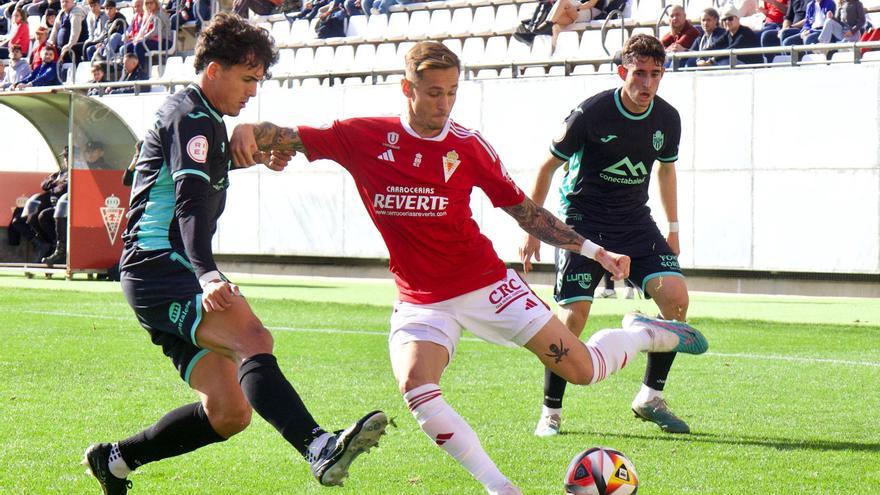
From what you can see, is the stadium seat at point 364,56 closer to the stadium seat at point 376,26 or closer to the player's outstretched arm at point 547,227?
the stadium seat at point 376,26

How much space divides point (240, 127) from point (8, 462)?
A: 2230 mm

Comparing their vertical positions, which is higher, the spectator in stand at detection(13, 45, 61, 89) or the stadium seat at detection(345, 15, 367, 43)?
the stadium seat at detection(345, 15, 367, 43)

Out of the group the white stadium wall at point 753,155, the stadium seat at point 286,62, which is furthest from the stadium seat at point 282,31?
the white stadium wall at point 753,155

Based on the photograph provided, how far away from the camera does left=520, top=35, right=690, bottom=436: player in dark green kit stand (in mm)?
7688

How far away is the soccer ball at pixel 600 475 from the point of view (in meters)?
5.50

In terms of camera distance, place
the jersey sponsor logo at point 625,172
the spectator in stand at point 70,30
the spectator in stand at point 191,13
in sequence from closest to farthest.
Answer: the jersey sponsor logo at point 625,172
the spectator in stand at point 191,13
the spectator in stand at point 70,30

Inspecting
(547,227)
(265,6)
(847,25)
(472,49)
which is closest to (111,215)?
(472,49)

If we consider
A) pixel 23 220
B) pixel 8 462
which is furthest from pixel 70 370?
pixel 23 220

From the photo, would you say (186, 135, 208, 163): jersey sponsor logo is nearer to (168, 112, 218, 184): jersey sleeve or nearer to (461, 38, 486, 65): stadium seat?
(168, 112, 218, 184): jersey sleeve

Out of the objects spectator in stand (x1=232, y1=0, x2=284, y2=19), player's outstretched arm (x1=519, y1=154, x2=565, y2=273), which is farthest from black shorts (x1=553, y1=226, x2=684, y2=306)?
spectator in stand (x1=232, y1=0, x2=284, y2=19)

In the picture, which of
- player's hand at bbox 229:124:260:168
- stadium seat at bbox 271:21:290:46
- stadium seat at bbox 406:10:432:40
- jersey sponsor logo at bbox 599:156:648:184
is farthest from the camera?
stadium seat at bbox 271:21:290:46

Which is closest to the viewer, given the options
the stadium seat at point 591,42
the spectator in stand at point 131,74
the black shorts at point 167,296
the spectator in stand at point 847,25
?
the black shorts at point 167,296

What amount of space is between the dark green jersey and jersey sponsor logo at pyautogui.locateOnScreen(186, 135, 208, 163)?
3201mm

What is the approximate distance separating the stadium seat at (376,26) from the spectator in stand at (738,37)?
7827 mm
